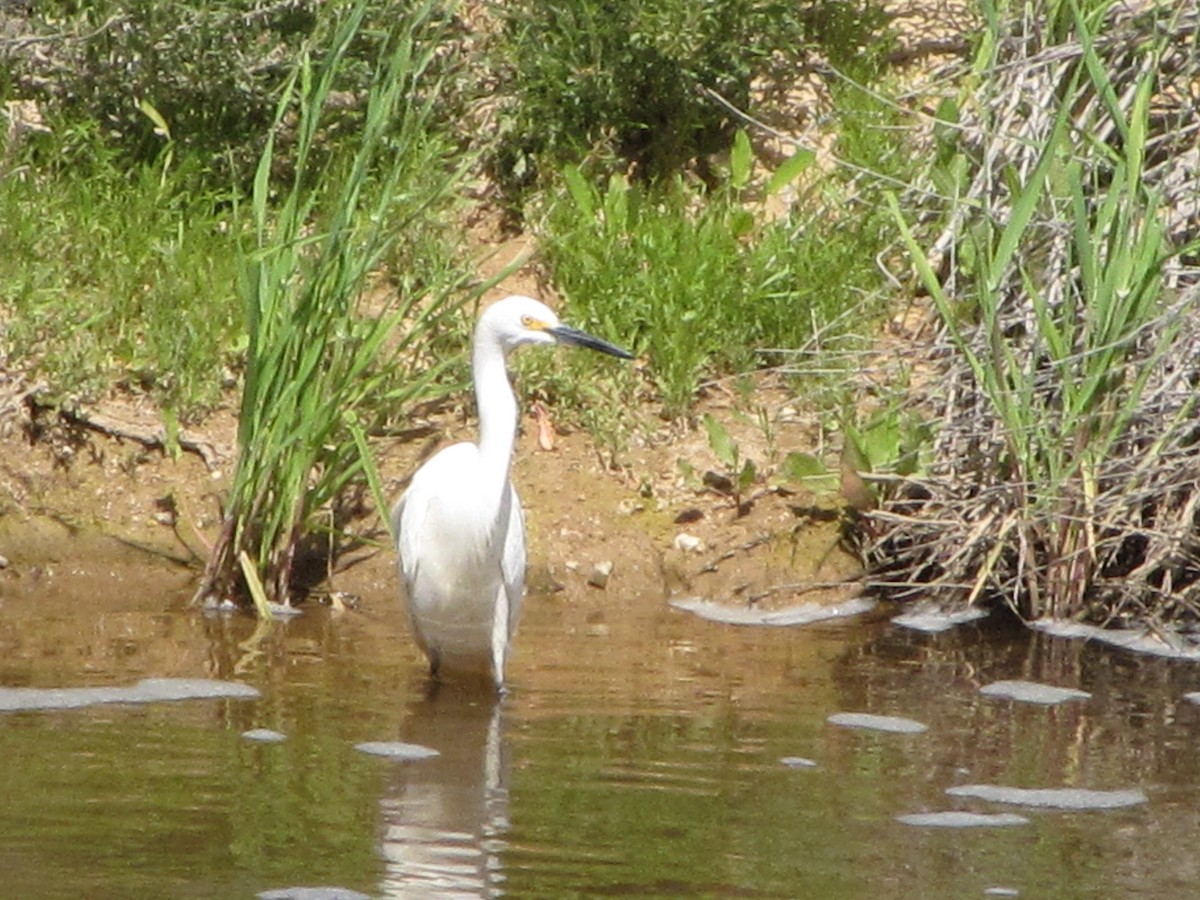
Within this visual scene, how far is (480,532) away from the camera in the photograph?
589 cm

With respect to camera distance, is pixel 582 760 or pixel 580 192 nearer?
pixel 582 760

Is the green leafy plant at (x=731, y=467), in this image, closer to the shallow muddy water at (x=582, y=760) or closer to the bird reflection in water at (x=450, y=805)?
Answer: the shallow muddy water at (x=582, y=760)

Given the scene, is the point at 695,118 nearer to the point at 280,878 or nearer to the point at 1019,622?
the point at 1019,622

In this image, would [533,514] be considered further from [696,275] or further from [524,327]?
[524,327]

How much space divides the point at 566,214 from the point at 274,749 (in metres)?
3.26

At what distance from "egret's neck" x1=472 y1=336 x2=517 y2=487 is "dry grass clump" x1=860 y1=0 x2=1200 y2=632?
3.94 feet

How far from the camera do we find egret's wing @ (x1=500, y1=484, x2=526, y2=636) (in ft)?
19.6

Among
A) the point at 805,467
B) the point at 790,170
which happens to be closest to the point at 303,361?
the point at 805,467

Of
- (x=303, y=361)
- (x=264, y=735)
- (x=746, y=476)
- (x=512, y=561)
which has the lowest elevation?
(x=264, y=735)

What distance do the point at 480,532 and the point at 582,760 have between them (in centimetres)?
99

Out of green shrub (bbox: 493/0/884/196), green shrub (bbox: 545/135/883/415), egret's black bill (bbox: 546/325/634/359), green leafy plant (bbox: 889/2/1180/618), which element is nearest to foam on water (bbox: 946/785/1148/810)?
green leafy plant (bbox: 889/2/1180/618)

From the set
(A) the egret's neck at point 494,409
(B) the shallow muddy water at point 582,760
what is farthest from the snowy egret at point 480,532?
(B) the shallow muddy water at point 582,760

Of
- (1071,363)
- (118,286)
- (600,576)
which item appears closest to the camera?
(1071,363)

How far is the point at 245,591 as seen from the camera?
648cm
